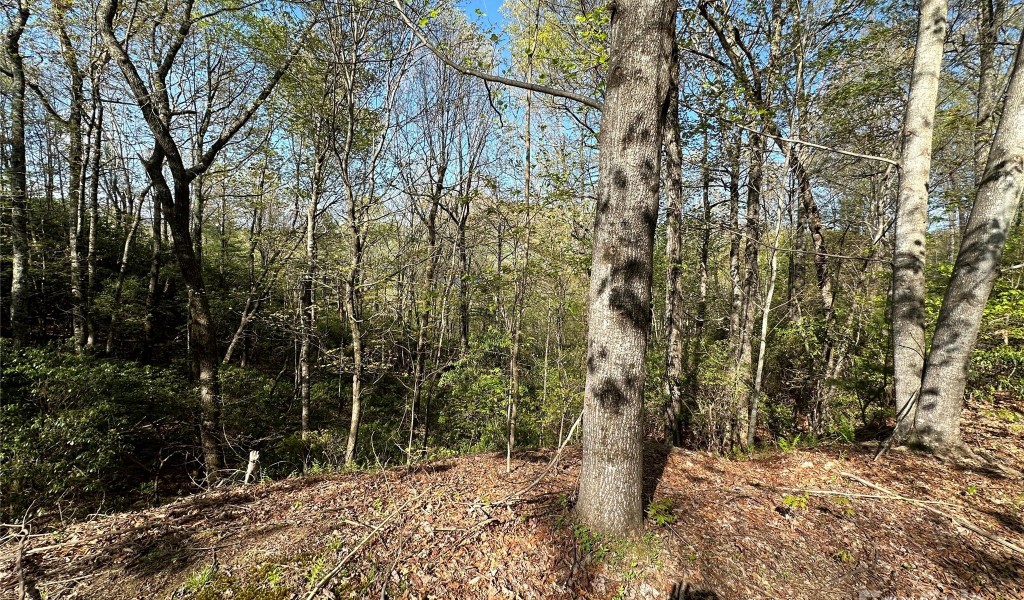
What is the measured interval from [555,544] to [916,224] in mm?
5058

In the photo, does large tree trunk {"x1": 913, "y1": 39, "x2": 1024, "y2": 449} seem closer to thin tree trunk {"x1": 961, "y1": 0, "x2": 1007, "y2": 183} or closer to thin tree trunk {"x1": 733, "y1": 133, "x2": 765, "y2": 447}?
thin tree trunk {"x1": 733, "y1": 133, "x2": 765, "y2": 447}

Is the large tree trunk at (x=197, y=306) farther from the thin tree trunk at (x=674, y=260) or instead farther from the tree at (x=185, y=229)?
the thin tree trunk at (x=674, y=260)

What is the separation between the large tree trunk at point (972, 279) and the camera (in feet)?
11.4

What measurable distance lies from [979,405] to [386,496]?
25.2ft

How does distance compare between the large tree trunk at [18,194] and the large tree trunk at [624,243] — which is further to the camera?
the large tree trunk at [18,194]

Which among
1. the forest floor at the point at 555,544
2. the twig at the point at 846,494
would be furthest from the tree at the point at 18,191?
the twig at the point at 846,494

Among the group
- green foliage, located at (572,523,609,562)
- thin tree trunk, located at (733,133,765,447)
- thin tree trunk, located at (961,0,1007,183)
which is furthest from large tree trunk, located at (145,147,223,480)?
thin tree trunk, located at (961,0,1007,183)

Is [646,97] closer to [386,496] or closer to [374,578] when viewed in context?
[374,578]

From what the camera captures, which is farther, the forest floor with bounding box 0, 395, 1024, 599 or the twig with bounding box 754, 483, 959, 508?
the twig with bounding box 754, 483, 959, 508

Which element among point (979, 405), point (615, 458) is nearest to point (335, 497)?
point (615, 458)

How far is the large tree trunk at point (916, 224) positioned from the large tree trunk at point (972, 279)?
0.66 feet

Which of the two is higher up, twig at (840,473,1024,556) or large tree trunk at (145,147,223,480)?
large tree trunk at (145,147,223,480)

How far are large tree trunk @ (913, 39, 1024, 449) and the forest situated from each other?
1.0 inches

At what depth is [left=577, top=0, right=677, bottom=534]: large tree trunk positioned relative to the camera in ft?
7.52
